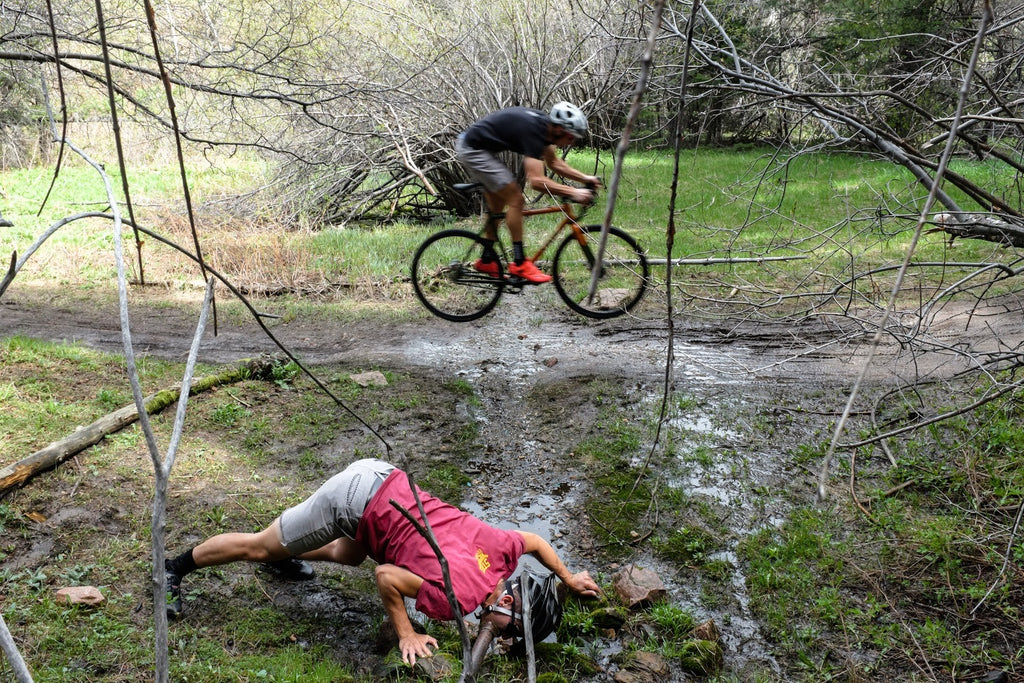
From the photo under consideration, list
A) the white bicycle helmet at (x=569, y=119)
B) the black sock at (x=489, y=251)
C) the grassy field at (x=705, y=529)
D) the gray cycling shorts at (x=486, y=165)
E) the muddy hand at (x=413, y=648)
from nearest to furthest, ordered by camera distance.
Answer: the muddy hand at (x=413, y=648), the grassy field at (x=705, y=529), the white bicycle helmet at (x=569, y=119), the gray cycling shorts at (x=486, y=165), the black sock at (x=489, y=251)

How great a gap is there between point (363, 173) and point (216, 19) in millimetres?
4440

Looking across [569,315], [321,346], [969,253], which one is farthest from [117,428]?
[969,253]

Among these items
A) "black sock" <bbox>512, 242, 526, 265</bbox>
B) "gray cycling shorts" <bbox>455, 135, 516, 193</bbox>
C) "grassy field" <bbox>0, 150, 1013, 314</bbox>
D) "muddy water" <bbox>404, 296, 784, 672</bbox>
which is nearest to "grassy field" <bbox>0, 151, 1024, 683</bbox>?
"muddy water" <bbox>404, 296, 784, 672</bbox>

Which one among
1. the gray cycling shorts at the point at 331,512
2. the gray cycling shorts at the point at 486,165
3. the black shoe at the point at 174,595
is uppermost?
the gray cycling shorts at the point at 486,165

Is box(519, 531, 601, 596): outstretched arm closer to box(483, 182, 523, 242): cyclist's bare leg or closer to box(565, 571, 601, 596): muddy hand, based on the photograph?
box(565, 571, 601, 596): muddy hand

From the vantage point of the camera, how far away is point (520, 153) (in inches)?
224

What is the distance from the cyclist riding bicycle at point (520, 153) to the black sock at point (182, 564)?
3.25 m

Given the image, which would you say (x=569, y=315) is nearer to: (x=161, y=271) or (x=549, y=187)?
(x=549, y=187)

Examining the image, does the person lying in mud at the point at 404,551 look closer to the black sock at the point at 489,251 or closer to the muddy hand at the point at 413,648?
the muddy hand at the point at 413,648

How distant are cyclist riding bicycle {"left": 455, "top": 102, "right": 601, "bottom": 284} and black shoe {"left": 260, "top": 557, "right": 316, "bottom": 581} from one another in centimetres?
286

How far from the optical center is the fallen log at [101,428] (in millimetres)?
4453

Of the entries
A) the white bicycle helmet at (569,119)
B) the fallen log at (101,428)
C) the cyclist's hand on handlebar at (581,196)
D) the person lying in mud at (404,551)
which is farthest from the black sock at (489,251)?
the person lying in mud at (404,551)

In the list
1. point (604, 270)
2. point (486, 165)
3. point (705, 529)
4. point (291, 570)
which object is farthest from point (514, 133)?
point (291, 570)

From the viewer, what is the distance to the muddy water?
4.61 metres
